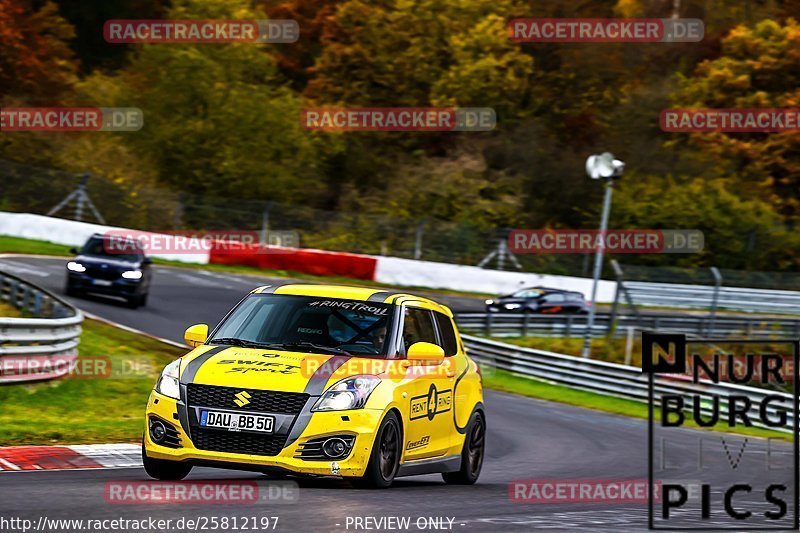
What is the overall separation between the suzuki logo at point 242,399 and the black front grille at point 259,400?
0.05ft

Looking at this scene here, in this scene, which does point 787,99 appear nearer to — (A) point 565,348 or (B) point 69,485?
(A) point 565,348

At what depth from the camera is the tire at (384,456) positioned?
9.41m

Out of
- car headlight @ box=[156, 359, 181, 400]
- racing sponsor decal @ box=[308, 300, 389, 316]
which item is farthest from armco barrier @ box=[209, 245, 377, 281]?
car headlight @ box=[156, 359, 181, 400]

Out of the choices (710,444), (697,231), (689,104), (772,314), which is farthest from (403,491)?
(689,104)

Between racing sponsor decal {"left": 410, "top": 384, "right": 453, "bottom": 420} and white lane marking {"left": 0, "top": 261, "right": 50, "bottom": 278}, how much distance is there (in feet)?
69.6

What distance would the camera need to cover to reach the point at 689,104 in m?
56.1

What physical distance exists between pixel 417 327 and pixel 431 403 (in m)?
0.65

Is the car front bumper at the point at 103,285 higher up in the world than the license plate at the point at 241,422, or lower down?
higher up

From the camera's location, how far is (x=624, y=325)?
30938 millimetres

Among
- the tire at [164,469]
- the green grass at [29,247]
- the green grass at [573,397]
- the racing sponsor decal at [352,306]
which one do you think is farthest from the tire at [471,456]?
the green grass at [29,247]

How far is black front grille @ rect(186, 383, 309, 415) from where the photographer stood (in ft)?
30.1

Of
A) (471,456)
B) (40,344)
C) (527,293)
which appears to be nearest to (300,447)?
(471,456)

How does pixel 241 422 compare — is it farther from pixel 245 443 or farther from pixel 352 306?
pixel 352 306

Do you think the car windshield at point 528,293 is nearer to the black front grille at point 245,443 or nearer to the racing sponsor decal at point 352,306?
the racing sponsor decal at point 352,306
